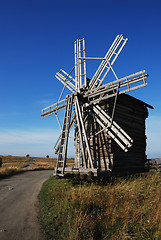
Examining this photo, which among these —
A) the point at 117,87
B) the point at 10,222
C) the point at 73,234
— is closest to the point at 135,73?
the point at 117,87

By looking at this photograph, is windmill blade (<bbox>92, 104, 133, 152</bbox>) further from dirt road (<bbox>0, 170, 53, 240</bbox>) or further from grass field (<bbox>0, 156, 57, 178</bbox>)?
grass field (<bbox>0, 156, 57, 178</bbox>)

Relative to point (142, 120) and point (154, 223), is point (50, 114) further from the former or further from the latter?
point (154, 223)

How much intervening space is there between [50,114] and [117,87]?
22.3ft

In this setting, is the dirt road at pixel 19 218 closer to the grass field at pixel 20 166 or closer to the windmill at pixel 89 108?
the windmill at pixel 89 108

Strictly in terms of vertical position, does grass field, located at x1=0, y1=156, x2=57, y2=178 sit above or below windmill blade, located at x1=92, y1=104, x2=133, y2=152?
below

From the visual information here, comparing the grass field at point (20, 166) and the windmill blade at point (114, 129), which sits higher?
the windmill blade at point (114, 129)

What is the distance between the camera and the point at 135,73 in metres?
9.62

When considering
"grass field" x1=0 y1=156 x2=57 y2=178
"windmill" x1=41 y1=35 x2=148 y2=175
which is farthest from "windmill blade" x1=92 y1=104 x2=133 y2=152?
"grass field" x1=0 y1=156 x2=57 y2=178

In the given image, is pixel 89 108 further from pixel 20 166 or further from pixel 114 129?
pixel 20 166

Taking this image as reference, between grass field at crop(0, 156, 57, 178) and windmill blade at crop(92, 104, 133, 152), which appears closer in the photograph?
windmill blade at crop(92, 104, 133, 152)

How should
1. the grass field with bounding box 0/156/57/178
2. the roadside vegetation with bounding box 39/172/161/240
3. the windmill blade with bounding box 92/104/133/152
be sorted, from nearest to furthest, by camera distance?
the roadside vegetation with bounding box 39/172/161/240 → the windmill blade with bounding box 92/104/133/152 → the grass field with bounding box 0/156/57/178

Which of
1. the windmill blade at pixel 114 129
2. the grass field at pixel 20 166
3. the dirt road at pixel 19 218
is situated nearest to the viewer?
the dirt road at pixel 19 218

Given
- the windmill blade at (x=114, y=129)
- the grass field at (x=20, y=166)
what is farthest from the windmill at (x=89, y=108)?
the grass field at (x=20, y=166)

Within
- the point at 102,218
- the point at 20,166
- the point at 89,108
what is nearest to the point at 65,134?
the point at 89,108
